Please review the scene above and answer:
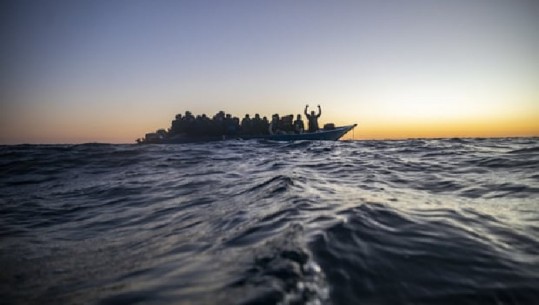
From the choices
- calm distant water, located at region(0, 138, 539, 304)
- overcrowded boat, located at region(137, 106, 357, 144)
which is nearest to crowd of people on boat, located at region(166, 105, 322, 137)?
overcrowded boat, located at region(137, 106, 357, 144)

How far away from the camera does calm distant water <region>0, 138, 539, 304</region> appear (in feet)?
7.41

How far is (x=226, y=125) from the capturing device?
25734mm

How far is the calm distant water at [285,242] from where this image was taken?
7.41ft

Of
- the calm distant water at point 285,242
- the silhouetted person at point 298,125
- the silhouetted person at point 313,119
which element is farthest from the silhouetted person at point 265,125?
the calm distant water at point 285,242

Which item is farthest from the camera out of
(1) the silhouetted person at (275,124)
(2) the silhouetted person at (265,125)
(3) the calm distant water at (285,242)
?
(1) the silhouetted person at (275,124)

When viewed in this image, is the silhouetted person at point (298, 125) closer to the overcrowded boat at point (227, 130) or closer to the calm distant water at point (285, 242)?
the overcrowded boat at point (227, 130)

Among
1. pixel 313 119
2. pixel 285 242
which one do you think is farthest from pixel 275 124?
pixel 285 242

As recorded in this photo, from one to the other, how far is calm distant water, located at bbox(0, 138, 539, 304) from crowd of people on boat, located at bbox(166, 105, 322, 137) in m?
18.5

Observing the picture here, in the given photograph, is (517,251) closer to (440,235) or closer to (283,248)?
(440,235)

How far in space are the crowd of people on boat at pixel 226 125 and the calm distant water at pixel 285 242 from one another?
18.5 metres

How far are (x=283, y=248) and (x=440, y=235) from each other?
175cm

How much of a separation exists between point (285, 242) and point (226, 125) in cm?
2325

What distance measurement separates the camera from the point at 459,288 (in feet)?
7.43

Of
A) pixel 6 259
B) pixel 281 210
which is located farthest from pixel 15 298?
pixel 281 210
